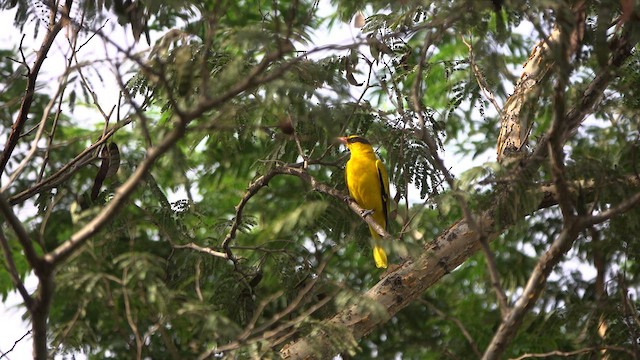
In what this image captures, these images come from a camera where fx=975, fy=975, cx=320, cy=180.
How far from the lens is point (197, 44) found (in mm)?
4969

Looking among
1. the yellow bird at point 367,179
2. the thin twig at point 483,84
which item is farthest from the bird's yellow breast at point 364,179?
the thin twig at point 483,84

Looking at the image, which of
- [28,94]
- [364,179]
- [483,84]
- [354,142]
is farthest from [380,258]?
[28,94]

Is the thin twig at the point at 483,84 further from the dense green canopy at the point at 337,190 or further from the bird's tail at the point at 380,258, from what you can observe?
the bird's tail at the point at 380,258

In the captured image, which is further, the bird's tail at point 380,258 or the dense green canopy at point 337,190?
the bird's tail at point 380,258

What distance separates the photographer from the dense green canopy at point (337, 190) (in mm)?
3125

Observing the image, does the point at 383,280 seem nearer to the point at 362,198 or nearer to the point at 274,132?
the point at 274,132

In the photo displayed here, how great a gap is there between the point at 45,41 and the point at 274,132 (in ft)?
4.22

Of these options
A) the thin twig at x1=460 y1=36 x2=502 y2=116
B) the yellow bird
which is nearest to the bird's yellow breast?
the yellow bird

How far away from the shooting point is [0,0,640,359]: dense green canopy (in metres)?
3.12

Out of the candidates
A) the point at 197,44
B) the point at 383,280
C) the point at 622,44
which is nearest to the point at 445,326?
the point at 383,280

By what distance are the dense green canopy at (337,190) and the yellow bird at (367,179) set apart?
0.39ft

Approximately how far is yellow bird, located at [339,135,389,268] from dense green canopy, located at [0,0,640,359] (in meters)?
0.12

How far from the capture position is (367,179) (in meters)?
6.23

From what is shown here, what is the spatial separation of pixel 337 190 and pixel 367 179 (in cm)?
94
